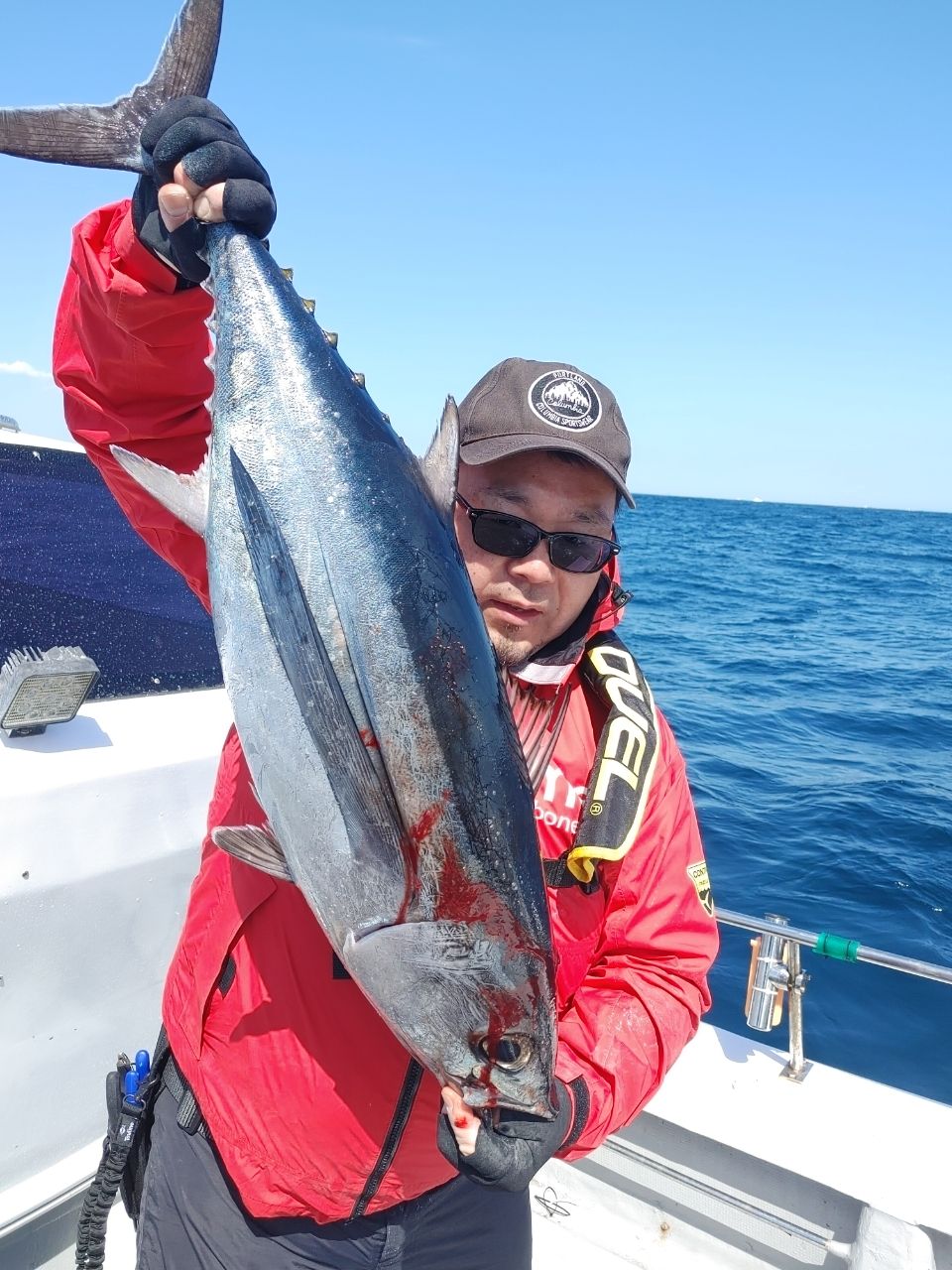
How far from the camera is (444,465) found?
1.87m

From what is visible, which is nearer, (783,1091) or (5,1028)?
(5,1028)

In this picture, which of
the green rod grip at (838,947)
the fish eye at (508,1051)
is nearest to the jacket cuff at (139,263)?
the fish eye at (508,1051)

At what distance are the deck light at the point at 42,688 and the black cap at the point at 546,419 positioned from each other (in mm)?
1522

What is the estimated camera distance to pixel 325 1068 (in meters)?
1.99

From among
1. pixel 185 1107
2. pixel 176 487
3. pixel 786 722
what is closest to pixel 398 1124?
pixel 185 1107

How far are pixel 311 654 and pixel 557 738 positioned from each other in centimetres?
82

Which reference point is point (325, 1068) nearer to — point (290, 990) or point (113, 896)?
point (290, 990)

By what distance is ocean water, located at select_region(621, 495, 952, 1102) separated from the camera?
6.27 metres

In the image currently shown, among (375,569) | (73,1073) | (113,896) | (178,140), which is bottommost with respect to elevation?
(73,1073)

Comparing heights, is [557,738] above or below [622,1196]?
above

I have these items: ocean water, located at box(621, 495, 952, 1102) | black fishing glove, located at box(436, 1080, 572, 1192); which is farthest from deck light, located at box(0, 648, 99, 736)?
ocean water, located at box(621, 495, 952, 1102)

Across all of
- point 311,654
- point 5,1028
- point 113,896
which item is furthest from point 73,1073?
point 311,654

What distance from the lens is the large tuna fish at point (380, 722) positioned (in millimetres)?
1725

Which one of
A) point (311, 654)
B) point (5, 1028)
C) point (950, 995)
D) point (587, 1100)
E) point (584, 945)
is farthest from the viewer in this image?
point (950, 995)
